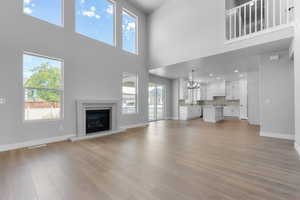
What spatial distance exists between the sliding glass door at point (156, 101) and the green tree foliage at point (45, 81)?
527cm

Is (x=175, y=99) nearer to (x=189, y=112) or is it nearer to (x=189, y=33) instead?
(x=189, y=112)

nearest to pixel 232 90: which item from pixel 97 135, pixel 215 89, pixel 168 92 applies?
pixel 215 89

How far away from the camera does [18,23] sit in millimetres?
3539

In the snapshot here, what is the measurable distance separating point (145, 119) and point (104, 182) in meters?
5.18

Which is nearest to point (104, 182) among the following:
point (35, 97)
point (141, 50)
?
point (35, 97)

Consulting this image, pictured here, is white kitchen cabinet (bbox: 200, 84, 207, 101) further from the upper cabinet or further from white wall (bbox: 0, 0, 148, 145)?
white wall (bbox: 0, 0, 148, 145)

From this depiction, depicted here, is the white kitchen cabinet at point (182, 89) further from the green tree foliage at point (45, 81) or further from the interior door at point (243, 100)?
the green tree foliage at point (45, 81)

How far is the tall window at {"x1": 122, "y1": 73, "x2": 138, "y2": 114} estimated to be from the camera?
6289mm

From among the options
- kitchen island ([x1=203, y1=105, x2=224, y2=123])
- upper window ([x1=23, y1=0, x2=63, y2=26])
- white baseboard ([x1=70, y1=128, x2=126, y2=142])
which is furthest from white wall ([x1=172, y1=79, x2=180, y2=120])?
upper window ([x1=23, y1=0, x2=63, y2=26])

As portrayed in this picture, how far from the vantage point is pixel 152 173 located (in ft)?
7.36

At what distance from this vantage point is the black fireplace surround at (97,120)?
4.98m

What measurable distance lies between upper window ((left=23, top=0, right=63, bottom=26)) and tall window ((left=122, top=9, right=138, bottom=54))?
2526 millimetres

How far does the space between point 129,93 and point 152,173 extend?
4642 millimetres

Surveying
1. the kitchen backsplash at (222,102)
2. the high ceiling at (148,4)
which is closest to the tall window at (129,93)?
the high ceiling at (148,4)
